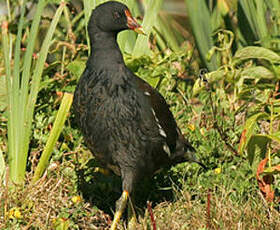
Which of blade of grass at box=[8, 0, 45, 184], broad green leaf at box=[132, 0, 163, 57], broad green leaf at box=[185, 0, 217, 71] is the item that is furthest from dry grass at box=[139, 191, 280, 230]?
broad green leaf at box=[185, 0, 217, 71]

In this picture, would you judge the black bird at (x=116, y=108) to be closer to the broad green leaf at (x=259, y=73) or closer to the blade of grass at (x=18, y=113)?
the blade of grass at (x=18, y=113)

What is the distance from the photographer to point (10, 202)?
3.96 metres

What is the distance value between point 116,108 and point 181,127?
4.03ft

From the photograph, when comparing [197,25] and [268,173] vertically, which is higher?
[197,25]

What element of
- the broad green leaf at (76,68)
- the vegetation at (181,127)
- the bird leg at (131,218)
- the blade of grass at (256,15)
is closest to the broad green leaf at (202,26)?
the vegetation at (181,127)

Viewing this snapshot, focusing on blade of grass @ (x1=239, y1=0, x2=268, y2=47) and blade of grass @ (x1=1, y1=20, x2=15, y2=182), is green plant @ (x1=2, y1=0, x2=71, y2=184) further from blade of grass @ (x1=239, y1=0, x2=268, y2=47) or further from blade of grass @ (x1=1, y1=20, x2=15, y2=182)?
blade of grass @ (x1=239, y1=0, x2=268, y2=47)

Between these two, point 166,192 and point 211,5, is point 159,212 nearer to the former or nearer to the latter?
point 166,192

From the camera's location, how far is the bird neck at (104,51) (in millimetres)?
3826

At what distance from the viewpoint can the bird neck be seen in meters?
3.83

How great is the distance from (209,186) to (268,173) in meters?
0.62

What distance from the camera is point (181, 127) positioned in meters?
4.89

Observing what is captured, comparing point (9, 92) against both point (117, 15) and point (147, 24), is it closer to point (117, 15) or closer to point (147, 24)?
point (117, 15)

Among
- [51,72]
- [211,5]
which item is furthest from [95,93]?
[211,5]

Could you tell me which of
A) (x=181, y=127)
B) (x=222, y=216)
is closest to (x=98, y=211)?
(x=222, y=216)
